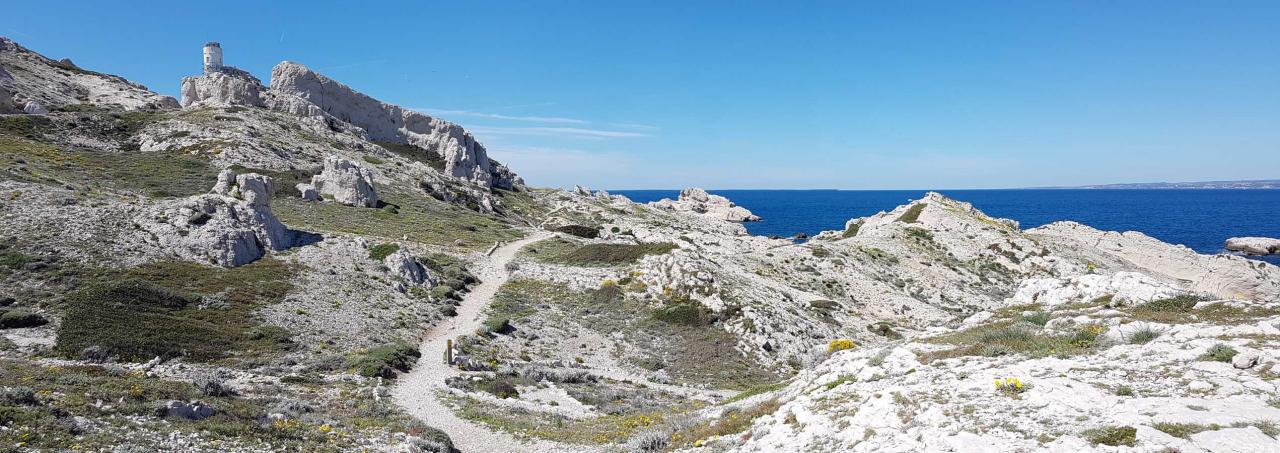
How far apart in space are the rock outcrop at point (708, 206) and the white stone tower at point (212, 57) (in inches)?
4485

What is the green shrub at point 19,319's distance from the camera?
71.8 feet

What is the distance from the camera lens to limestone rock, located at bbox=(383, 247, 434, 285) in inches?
1543

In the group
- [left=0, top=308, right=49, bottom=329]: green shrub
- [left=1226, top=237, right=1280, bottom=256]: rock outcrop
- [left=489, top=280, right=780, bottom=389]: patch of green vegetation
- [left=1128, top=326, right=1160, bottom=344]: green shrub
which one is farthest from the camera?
[left=1226, top=237, right=1280, bottom=256]: rock outcrop

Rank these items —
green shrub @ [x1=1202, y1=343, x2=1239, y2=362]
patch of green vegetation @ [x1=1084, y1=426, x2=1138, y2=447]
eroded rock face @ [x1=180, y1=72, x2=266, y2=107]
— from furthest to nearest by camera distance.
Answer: eroded rock face @ [x1=180, y1=72, x2=266, y2=107]
green shrub @ [x1=1202, y1=343, x2=1239, y2=362]
patch of green vegetation @ [x1=1084, y1=426, x2=1138, y2=447]

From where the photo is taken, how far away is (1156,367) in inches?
442

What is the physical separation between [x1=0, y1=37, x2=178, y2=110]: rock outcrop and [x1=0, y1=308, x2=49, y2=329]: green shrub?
7572 cm

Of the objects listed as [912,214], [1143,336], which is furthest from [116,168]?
[912,214]

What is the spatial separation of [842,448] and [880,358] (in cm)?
530

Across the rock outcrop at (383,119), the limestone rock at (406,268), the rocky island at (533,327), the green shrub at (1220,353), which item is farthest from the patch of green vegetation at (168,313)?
the rock outcrop at (383,119)

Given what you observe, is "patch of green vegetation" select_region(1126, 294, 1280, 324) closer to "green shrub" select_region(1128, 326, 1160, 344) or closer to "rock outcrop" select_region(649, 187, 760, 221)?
"green shrub" select_region(1128, 326, 1160, 344)

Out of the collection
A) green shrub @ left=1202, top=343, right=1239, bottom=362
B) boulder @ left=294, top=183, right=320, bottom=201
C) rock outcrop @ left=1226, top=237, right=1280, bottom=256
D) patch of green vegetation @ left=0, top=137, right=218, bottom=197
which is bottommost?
rock outcrop @ left=1226, top=237, right=1280, bottom=256

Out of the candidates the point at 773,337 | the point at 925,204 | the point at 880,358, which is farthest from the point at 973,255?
the point at 880,358

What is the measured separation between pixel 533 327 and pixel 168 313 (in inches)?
700

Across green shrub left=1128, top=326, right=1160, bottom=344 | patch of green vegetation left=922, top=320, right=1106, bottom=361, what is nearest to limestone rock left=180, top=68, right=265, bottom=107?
patch of green vegetation left=922, top=320, right=1106, bottom=361
